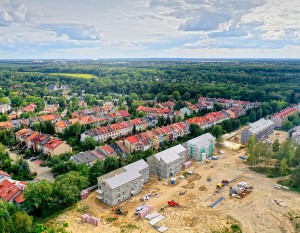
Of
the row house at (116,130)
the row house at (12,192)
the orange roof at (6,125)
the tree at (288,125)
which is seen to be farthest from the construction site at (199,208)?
the orange roof at (6,125)

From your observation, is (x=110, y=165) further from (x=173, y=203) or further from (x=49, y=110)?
(x=49, y=110)

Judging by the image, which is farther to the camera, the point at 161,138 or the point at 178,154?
the point at 161,138

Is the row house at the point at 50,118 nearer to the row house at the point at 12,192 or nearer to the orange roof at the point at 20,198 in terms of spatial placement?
the row house at the point at 12,192

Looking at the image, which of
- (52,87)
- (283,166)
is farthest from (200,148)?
(52,87)

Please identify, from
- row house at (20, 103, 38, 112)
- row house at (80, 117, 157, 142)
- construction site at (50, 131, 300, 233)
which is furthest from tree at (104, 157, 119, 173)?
row house at (20, 103, 38, 112)

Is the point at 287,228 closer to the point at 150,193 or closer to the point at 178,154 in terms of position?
the point at 150,193

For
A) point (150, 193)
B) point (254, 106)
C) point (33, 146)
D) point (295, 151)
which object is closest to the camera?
point (150, 193)

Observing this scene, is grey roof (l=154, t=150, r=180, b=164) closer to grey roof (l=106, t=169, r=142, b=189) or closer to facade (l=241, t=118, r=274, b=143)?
grey roof (l=106, t=169, r=142, b=189)

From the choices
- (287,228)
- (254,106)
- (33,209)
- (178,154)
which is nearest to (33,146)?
(33,209)
